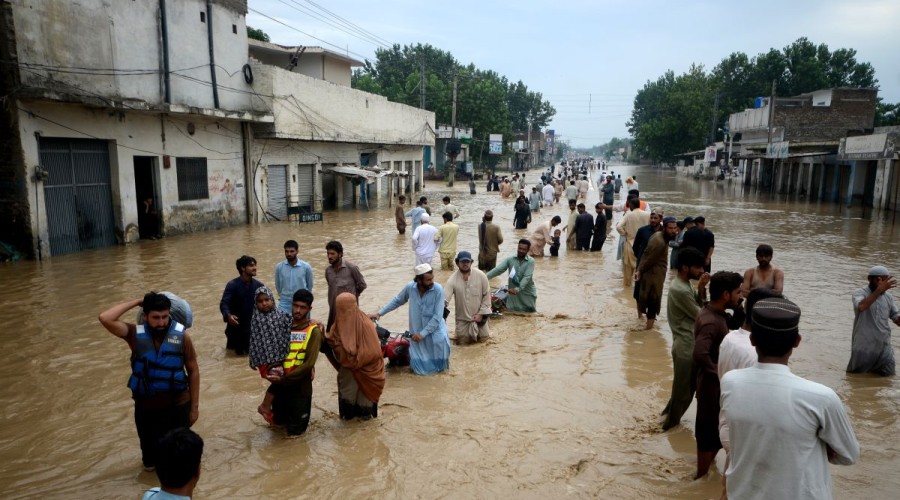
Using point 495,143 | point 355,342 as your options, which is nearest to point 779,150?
point 495,143

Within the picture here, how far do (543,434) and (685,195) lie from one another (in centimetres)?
3603

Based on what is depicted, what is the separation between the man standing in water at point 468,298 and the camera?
7.24 meters

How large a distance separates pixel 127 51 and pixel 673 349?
49.0 feet

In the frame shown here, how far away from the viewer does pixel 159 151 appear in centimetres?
1642

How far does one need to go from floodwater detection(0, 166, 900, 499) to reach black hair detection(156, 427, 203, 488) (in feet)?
6.68

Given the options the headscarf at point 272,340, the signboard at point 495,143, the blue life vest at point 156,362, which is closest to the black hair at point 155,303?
the blue life vest at point 156,362

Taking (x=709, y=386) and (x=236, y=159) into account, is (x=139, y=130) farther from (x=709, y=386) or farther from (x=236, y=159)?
(x=709, y=386)

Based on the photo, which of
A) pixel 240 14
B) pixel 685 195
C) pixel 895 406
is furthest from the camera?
pixel 685 195

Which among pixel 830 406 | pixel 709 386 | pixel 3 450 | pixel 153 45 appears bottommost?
pixel 3 450

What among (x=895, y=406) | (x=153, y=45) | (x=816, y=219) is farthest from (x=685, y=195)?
(x=895, y=406)

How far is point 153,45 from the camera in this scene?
15.6 meters

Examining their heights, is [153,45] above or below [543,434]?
above

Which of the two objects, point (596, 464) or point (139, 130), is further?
point (139, 130)

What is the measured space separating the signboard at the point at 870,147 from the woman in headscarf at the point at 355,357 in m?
25.4
